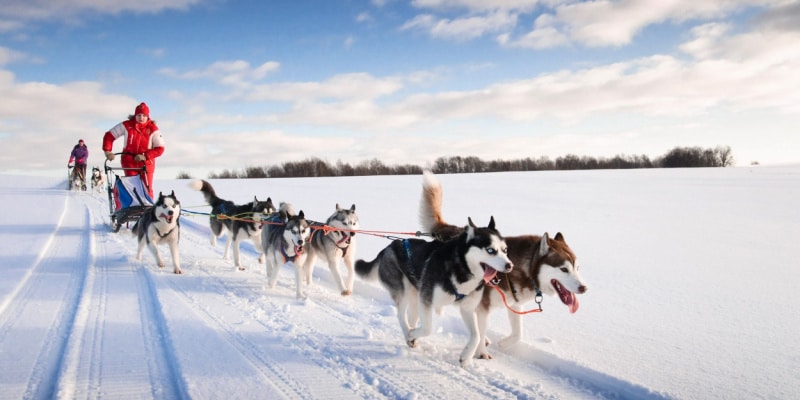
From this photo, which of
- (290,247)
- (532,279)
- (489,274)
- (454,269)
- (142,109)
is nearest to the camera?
(489,274)

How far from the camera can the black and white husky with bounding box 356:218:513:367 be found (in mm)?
3240

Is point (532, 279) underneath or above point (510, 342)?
above

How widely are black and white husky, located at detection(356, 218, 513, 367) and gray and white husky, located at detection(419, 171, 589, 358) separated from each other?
18 cm

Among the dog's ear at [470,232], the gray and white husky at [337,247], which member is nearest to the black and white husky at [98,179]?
the gray and white husky at [337,247]

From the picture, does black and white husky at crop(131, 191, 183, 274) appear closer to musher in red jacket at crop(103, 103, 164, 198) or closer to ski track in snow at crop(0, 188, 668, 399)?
ski track in snow at crop(0, 188, 668, 399)

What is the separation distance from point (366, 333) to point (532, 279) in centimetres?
152

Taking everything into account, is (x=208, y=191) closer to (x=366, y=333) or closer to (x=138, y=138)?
(x=138, y=138)

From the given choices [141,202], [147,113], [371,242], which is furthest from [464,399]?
[147,113]

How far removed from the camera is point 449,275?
11.1ft

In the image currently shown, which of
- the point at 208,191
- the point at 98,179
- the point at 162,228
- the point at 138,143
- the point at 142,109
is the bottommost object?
the point at 162,228

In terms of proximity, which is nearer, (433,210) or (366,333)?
(366,333)

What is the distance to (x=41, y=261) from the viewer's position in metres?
6.02

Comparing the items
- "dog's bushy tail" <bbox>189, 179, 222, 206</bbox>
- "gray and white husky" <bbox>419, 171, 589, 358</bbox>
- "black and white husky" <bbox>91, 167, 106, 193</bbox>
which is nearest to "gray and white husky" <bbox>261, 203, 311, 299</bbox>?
"gray and white husky" <bbox>419, 171, 589, 358</bbox>

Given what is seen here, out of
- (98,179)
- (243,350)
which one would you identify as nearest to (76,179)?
(98,179)
